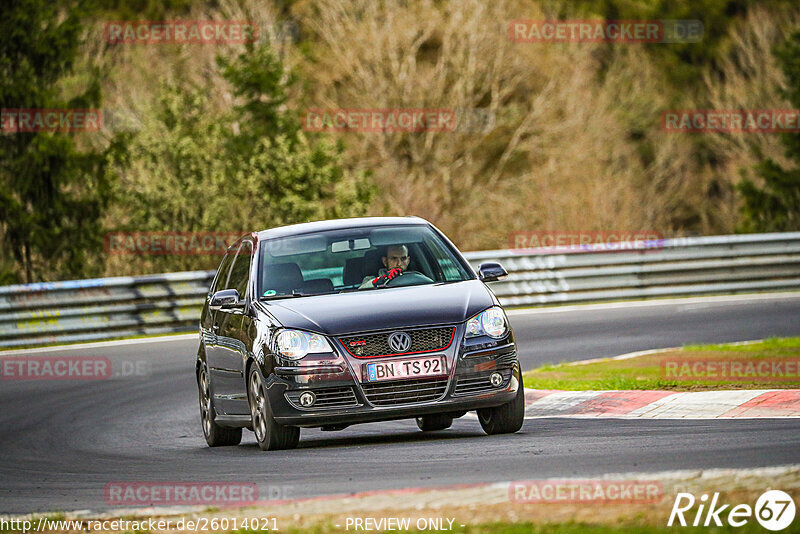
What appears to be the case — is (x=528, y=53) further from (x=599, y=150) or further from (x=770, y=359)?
(x=770, y=359)

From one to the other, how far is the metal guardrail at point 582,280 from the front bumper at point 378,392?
12020 mm

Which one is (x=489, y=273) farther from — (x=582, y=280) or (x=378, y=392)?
(x=582, y=280)

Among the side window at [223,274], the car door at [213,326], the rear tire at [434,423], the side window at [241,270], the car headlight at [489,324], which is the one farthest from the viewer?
the side window at [223,274]

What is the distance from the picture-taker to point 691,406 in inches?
423

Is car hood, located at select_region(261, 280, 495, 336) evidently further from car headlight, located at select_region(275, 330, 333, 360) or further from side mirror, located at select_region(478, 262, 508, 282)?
side mirror, located at select_region(478, 262, 508, 282)

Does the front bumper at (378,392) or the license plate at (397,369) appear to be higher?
the license plate at (397,369)

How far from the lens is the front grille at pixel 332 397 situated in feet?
30.6

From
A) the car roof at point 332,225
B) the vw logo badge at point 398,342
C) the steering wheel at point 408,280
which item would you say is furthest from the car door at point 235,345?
the vw logo badge at point 398,342

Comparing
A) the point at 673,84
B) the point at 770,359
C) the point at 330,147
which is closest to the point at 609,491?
the point at 770,359

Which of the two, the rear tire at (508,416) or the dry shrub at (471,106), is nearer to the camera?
the rear tire at (508,416)

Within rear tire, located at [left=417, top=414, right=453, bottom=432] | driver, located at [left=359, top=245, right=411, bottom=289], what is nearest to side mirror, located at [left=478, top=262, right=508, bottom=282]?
driver, located at [left=359, top=245, right=411, bottom=289]

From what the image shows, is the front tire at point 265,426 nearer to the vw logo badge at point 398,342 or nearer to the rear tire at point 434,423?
the vw logo badge at point 398,342

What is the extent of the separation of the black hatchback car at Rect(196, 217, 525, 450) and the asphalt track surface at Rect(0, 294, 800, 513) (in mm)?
285

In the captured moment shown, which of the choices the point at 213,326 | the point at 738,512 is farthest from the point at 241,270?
the point at 738,512
